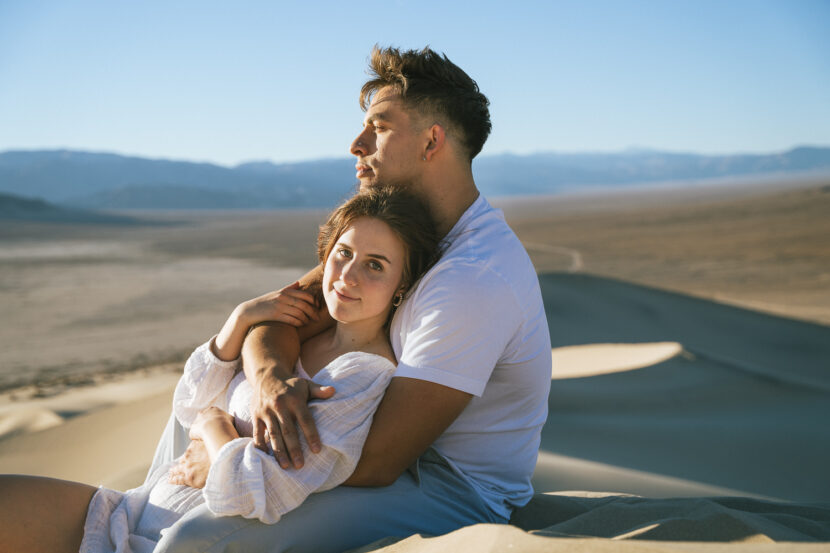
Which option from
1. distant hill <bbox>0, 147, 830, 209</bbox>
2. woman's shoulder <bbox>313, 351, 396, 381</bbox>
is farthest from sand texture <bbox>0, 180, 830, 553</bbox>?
distant hill <bbox>0, 147, 830, 209</bbox>

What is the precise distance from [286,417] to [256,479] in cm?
20

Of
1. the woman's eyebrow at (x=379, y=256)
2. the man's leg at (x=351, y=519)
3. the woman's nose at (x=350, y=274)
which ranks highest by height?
the woman's eyebrow at (x=379, y=256)

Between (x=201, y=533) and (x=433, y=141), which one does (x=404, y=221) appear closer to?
(x=433, y=141)

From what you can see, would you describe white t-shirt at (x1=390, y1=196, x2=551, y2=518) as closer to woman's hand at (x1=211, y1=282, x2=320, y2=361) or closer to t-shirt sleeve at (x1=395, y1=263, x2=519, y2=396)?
t-shirt sleeve at (x1=395, y1=263, x2=519, y2=396)

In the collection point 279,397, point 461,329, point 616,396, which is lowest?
point 616,396

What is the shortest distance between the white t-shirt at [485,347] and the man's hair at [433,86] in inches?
16.1

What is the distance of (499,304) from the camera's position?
2391mm

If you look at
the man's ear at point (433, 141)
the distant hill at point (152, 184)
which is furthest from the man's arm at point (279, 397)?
the distant hill at point (152, 184)

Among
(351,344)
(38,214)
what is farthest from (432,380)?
(38,214)

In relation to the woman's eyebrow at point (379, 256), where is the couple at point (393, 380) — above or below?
below

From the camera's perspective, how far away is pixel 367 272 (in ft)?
8.64

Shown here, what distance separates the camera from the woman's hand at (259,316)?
2.89 m

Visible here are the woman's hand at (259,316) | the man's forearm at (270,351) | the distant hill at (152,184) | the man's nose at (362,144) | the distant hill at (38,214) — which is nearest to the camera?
the man's forearm at (270,351)

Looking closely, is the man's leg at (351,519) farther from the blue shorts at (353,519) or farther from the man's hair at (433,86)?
the man's hair at (433,86)
